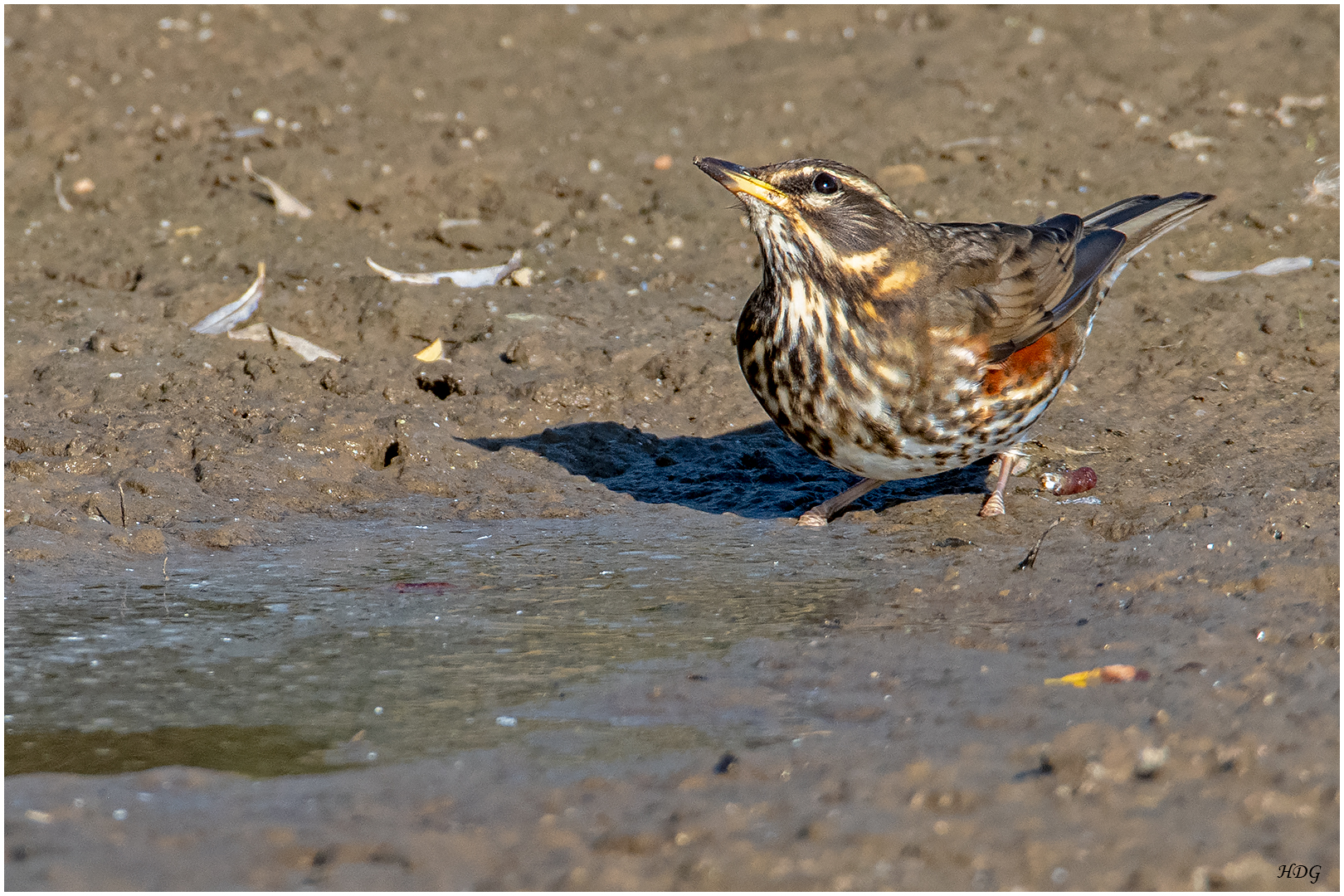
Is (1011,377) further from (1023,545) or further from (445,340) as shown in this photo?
(445,340)

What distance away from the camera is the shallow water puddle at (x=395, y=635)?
13.3 ft

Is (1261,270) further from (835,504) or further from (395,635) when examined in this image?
(395,635)

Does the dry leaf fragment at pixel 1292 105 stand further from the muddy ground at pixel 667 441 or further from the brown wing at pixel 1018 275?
the brown wing at pixel 1018 275

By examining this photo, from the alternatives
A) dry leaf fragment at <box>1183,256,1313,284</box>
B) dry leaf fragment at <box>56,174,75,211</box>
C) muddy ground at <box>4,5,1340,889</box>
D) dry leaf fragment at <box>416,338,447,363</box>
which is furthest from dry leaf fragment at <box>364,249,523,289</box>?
dry leaf fragment at <box>1183,256,1313,284</box>

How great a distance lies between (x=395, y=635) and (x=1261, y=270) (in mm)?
6051

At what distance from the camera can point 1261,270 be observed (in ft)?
27.7

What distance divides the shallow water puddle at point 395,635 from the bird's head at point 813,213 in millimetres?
1234

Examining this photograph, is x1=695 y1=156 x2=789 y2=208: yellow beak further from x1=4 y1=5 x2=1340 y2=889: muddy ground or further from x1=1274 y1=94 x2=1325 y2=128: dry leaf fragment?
x1=1274 y1=94 x2=1325 y2=128: dry leaf fragment

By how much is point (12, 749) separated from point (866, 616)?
280cm

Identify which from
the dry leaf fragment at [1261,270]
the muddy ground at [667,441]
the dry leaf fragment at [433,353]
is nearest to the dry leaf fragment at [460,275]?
the muddy ground at [667,441]

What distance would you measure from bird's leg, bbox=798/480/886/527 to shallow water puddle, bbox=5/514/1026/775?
13 centimetres

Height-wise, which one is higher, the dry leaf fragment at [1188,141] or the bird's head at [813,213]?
the dry leaf fragment at [1188,141]

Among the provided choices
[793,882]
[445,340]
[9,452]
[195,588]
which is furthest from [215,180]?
[793,882]

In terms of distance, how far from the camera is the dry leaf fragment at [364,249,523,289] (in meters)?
8.45
